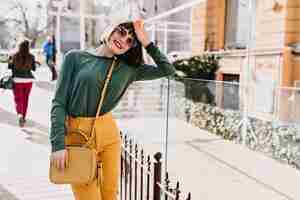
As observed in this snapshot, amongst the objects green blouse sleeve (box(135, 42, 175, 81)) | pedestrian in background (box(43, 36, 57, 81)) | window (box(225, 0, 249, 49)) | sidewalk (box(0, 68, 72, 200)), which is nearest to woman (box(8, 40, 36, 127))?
sidewalk (box(0, 68, 72, 200))

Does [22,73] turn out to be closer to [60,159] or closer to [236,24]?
[60,159]

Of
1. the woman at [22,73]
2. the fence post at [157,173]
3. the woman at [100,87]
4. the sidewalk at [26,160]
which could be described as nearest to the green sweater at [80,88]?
the woman at [100,87]

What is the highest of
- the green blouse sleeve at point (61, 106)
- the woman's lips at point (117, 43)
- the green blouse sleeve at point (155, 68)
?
the woman's lips at point (117, 43)

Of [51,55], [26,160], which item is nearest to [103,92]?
[26,160]

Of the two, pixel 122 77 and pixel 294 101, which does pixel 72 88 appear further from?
pixel 294 101

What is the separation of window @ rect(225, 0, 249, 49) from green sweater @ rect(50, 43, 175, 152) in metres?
8.91

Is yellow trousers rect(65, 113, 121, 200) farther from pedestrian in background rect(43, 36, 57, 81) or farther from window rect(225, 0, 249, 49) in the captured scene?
pedestrian in background rect(43, 36, 57, 81)

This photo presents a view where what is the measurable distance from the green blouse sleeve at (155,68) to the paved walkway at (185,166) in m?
2.00

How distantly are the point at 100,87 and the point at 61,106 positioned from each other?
0.80 ft

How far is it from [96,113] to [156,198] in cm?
77

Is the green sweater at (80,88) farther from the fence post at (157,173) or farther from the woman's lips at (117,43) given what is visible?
the fence post at (157,173)

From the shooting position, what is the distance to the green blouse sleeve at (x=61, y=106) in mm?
1949

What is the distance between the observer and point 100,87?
2.01 meters

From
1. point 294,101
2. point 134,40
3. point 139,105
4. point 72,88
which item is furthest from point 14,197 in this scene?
point 139,105
